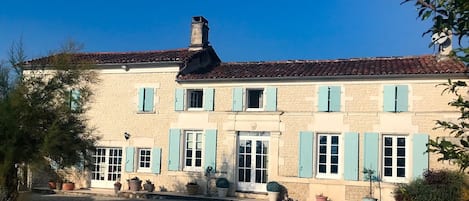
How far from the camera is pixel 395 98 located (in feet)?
48.8

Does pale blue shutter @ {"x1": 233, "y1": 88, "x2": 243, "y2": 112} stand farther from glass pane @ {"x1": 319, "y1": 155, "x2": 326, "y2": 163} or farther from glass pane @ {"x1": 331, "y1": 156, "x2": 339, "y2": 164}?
glass pane @ {"x1": 331, "y1": 156, "x2": 339, "y2": 164}

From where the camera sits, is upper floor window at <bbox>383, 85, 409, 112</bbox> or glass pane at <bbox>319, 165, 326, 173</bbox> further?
glass pane at <bbox>319, 165, 326, 173</bbox>

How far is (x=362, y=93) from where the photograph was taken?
15305 mm

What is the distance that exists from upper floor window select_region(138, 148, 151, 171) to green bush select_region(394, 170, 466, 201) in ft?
29.4

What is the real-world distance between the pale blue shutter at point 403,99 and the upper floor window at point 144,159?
8918mm

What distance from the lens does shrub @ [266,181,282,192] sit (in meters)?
15.4

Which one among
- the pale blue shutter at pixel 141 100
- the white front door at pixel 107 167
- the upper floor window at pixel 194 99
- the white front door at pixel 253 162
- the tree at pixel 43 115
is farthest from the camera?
the white front door at pixel 107 167

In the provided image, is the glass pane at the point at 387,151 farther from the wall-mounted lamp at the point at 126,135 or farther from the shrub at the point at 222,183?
the wall-mounted lamp at the point at 126,135

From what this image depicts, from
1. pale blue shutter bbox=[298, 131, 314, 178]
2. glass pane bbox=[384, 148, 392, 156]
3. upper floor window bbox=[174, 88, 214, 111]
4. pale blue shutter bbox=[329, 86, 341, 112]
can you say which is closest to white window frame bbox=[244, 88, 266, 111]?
upper floor window bbox=[174, 88, 214, 111]

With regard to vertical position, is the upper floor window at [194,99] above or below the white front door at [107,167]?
above

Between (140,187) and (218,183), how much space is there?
300cm

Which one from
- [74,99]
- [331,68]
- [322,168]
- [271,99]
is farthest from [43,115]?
[331,68]

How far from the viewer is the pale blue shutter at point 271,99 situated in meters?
16.2

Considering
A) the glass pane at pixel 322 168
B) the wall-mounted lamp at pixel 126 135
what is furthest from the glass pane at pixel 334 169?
the wall-mounted lamp at pixel 126 135
